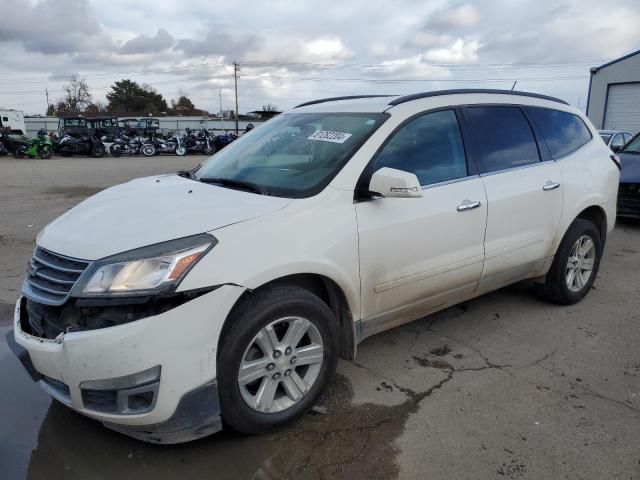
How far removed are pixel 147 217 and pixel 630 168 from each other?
795cm

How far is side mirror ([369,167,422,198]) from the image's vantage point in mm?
2820

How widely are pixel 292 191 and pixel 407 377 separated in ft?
4.79

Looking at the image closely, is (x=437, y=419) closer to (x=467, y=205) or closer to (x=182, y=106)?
(x=467, y=205)

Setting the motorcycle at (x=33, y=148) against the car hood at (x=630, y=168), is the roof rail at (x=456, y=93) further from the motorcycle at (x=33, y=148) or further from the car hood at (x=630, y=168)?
the motorcycle at (x=33, y=148)

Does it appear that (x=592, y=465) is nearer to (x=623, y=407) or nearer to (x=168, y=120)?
(x=623, y=407)

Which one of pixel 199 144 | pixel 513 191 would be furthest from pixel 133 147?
pixel 513 191

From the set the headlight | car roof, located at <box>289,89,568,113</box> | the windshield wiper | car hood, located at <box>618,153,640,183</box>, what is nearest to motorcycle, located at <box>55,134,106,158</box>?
car hood, located at <box>618,153,640,183</box>

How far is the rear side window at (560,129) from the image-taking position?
4297mm

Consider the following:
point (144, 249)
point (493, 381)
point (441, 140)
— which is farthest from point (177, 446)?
point (441, 140)

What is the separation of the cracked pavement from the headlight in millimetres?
926

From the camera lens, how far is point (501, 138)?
12.8ft

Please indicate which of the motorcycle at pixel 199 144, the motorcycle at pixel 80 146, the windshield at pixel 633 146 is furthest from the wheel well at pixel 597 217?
the motorcycle at pixel 199 144

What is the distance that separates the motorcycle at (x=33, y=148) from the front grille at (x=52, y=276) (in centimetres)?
2690

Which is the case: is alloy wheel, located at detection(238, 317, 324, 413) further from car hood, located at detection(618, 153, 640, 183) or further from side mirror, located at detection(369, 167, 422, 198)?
car hood, located at detection(618, 153, 640, 183)
